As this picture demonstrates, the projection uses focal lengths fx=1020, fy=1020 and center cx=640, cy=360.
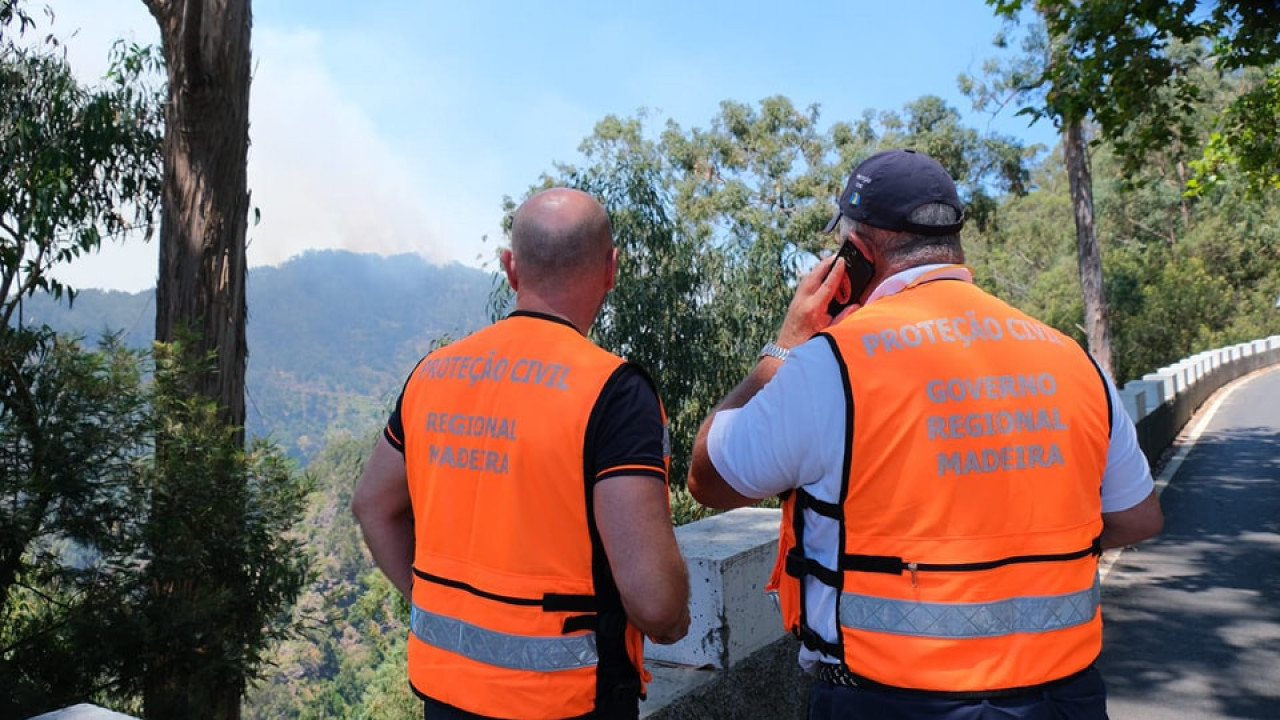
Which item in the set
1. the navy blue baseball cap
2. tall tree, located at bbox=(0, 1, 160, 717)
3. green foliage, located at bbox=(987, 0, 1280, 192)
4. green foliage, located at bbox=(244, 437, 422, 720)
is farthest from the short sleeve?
green foliage, located at bbox=(987, 0, 1280, 192)

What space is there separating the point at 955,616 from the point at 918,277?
65 cm

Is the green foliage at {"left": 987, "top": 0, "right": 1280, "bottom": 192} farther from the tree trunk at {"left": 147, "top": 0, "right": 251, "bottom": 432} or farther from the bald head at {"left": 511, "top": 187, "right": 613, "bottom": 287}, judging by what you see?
the bald head at {"left": 511, "top": 187, "right": 613, "bottom": 287}

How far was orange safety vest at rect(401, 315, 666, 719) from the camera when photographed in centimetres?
193

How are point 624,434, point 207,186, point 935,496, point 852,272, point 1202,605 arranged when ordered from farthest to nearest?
point 207,186 → point 1202,605 → point 852,272 → point 624,434 → point 935,496

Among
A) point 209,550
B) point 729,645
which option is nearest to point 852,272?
point 729,645

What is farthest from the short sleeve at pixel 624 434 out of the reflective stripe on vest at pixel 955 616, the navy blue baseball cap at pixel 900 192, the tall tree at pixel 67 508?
the tall tree at pixel 67 508

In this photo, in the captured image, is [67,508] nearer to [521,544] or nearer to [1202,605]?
[521,544]

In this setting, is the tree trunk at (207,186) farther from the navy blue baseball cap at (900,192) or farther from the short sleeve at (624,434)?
the navy blue baseball cap at (900,192)

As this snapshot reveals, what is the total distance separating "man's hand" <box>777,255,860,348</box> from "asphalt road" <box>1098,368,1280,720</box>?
13.1 feet

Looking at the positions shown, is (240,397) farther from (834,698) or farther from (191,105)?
(834,698)

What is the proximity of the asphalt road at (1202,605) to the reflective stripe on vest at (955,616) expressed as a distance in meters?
3.85

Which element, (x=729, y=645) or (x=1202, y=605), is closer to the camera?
(x=729, y=645)

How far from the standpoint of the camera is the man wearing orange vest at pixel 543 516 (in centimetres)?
192

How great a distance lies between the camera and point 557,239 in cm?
211
